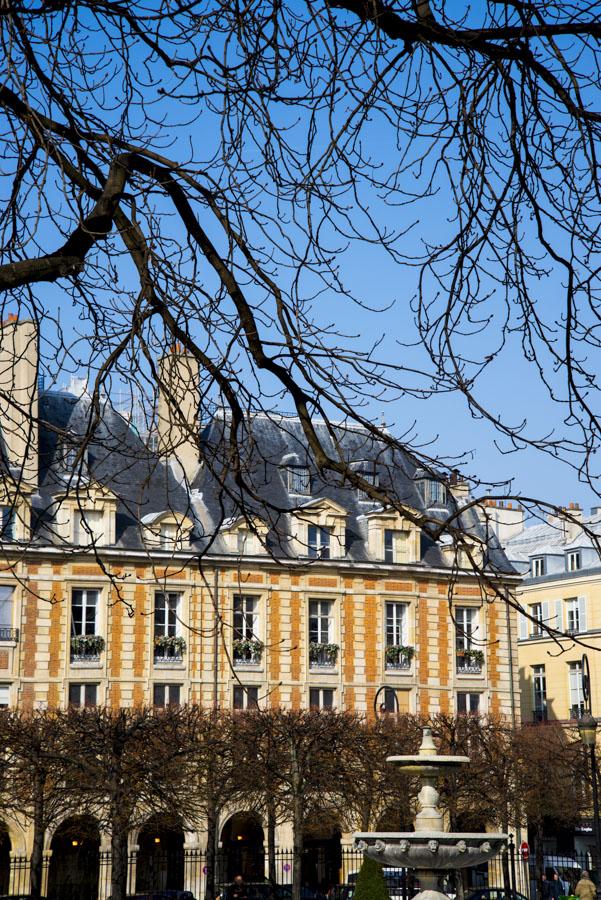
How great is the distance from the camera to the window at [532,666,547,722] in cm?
5119

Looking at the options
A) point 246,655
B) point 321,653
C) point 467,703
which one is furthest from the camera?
point 467,703

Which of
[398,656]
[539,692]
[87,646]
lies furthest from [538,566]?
[87,646]

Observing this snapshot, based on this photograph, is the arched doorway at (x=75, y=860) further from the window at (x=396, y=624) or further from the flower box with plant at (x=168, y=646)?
the window at (x=396, y=624)

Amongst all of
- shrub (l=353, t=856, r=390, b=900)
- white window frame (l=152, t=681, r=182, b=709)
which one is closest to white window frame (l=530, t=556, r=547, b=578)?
white window frame (l=152, t=681, r=182, b=709)

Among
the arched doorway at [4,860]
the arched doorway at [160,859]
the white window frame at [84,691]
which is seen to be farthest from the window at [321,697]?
the arched doorway at [4,860]

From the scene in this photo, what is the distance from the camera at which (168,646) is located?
3544cm

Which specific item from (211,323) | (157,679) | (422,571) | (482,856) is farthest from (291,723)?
(211,323)

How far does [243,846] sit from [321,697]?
482 cm

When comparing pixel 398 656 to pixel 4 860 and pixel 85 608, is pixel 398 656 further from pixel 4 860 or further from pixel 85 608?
pixel 4 860

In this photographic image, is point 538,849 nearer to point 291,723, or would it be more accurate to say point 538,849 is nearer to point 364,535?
point 291,723

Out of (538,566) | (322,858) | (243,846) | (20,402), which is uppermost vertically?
(538,566)

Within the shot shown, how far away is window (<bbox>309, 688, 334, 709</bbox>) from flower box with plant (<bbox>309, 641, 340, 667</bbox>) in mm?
705

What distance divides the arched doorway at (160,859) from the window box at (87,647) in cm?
428

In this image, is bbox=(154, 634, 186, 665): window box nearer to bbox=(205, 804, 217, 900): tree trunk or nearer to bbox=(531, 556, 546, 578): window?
bbox=(205, 804, 217, 900): tree trunk
